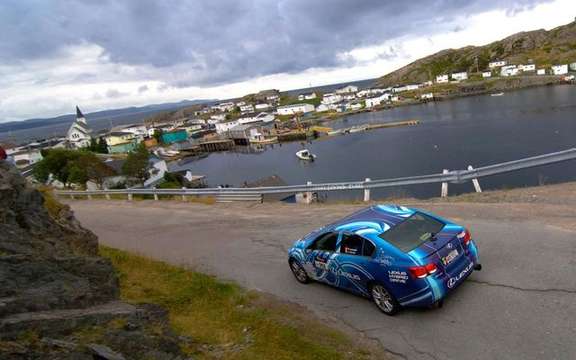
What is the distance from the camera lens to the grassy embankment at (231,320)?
19.0 feet

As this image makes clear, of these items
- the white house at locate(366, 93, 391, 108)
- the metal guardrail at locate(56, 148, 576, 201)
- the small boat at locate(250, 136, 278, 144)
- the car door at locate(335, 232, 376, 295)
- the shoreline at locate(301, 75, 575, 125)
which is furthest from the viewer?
the white house at locate(366, 93, 391, 108)

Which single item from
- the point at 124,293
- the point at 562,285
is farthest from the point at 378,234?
the point at 124,293

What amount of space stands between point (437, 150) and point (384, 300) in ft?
180

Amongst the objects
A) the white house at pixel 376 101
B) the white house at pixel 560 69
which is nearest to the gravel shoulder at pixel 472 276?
the white house at pixel 376 101

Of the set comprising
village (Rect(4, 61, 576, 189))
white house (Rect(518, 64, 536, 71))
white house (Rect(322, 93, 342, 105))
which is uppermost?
white house (Rect(518, 64, 536, 71))

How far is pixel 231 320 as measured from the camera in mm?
7062

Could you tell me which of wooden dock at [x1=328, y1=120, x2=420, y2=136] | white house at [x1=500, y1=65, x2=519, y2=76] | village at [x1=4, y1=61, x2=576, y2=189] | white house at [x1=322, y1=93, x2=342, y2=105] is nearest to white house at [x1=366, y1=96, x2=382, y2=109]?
village at [x1=4, y1=61, x2=576, y2=189]

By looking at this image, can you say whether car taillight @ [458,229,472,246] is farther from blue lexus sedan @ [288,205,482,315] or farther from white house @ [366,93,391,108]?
white house @ [366,93,391,108]

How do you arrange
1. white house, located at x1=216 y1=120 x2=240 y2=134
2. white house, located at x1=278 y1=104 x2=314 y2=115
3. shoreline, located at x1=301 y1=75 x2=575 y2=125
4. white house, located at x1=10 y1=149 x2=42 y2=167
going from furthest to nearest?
white house, located at x1=278 y1=104 x2=314 y2=115 < white house, located at x1=216 y1=120 x2=240 y2=134 < shoreline, located at x1=301 y1=75 x2=575 y2=125 < white house, located at x1=10 y1=149 x2=42 y2=167

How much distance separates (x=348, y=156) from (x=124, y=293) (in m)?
61.0

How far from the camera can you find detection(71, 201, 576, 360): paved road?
5.43 metres

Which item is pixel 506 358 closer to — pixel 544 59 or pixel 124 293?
pixel 124 293

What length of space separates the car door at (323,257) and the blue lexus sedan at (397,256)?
0.02 meters

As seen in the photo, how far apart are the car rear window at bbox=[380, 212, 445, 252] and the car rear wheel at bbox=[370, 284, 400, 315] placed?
809 mm
